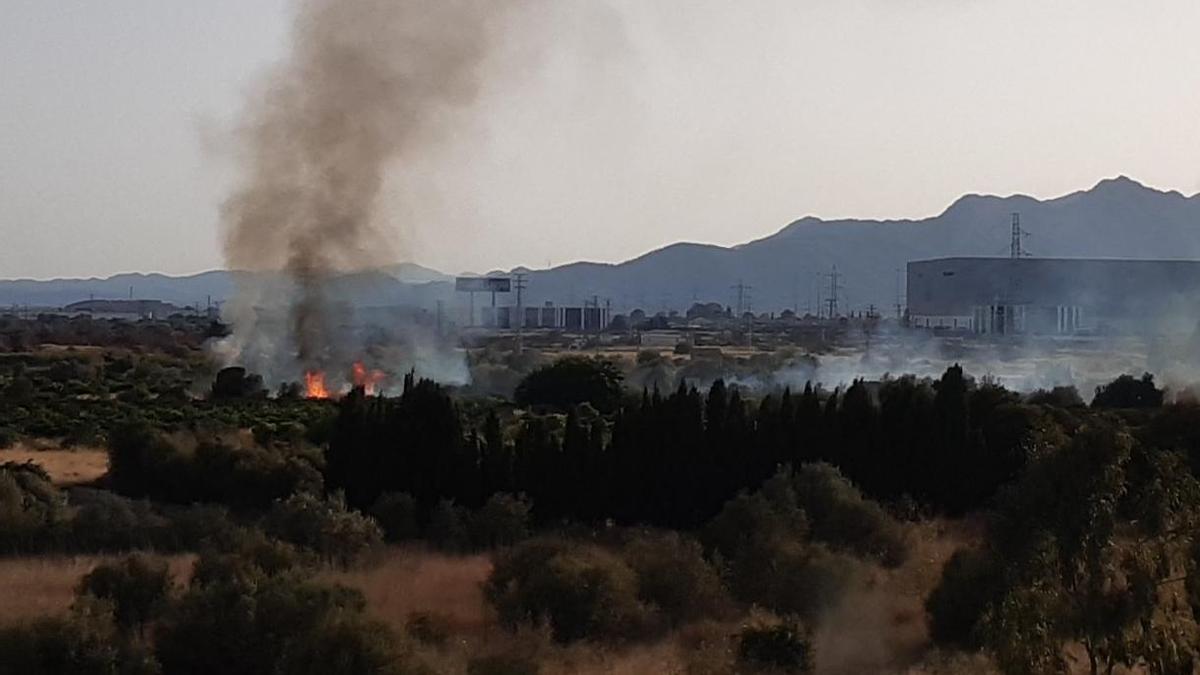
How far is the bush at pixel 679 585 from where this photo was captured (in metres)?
19.2

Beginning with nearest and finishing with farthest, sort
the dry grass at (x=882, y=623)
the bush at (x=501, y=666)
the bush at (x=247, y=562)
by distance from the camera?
the bush at (x=501, y=666)
the bush at (x=247, y=562)
the dry grass at (x=882, y=623)

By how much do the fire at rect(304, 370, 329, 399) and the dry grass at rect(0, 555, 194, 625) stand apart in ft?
103

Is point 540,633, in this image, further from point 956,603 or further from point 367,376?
point 367,376

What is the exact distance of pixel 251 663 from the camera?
547 inches

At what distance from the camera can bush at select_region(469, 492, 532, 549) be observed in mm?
24500

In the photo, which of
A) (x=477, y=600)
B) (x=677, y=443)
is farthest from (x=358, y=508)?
(x=477, y=600)

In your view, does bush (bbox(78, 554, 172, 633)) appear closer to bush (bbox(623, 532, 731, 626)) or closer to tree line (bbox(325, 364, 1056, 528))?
bush (bbox(623, 532, 731, 626))

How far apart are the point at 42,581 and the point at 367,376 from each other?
3609cm

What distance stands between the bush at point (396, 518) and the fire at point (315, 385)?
2802cm

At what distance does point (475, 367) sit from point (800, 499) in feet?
145

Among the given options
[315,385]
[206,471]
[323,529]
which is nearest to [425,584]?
[323,529]

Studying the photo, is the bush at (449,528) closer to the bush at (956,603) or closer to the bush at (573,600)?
the bush at (573,600)

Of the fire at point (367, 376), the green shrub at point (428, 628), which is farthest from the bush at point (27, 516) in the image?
the fire at point (367, 376)

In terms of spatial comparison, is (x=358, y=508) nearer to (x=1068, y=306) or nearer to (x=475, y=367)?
(x=475, y=367)
